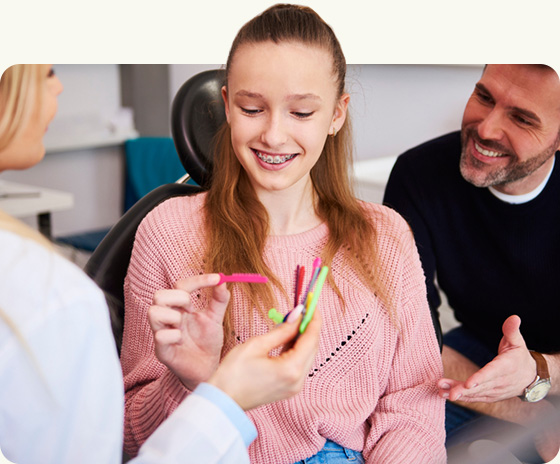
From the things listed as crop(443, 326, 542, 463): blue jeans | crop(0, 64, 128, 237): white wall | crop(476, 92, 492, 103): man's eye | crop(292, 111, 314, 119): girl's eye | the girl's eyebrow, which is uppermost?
the girl's eyebrow

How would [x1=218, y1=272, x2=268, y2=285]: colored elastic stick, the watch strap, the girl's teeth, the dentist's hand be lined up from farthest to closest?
the watch strap < the girl's teeth < [x1=218, y1=272, x2=268, y2=285]: colored elastic stick < the dentist's hand

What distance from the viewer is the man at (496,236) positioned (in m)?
0.84

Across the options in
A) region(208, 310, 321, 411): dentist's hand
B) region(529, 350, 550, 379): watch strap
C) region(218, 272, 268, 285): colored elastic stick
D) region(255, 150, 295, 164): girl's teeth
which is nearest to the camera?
region(208, 310, 321, 411): dentist's hand

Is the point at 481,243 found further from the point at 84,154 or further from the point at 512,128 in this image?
the point at 84,154

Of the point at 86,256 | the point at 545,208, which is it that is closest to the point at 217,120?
the point at 86,256

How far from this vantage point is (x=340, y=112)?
809 millimetres

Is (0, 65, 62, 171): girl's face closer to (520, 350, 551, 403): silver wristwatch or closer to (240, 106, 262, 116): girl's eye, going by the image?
(240, 106, 262, 116): girl's eye

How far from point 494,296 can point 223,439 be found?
551 millimetres

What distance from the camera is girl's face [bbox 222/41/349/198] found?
71cm

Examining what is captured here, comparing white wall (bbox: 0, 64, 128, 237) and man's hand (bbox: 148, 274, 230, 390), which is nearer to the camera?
man's hand (bbox: 148, 274, 230, 390)

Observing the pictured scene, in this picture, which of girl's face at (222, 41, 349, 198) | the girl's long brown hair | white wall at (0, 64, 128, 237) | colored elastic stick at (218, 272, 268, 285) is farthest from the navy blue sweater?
white wall at (0, 64, 128, 237)

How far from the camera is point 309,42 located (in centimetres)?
73

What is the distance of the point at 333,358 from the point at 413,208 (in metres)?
0.29

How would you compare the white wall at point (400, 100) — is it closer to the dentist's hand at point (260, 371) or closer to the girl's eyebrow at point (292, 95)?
the girl's eyebrow at point (292, 95)
